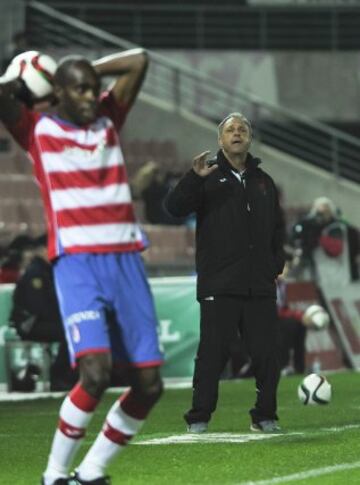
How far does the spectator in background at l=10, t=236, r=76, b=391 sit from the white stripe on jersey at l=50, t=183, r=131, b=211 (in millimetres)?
9617

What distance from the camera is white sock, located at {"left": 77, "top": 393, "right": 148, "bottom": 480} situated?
25.3 ft

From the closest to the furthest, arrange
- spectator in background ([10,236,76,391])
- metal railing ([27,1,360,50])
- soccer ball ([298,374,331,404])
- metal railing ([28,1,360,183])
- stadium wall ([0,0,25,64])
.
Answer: soccer ball ([298,374,331,404])
spectator in background ([10,236,76,391])
metal railing ([28,1,360,183])
stadium wall ([0,0,25,64])
metal railing ([27,1,360,50])

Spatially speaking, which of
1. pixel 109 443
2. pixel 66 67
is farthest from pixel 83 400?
pixel 66 67

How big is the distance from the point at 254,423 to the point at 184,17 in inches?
712

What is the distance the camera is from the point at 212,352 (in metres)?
11.1

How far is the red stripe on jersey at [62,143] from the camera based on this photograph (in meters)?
7.77

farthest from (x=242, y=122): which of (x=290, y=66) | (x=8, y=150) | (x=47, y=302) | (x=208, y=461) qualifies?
(x=290, y=66)

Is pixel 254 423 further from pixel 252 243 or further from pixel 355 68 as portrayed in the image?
pixel 355 68

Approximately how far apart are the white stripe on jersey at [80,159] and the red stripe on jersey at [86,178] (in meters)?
0.02

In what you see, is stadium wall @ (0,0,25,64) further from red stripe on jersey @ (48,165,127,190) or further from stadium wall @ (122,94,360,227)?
red stripe on jersey @ (48,165,127,190)

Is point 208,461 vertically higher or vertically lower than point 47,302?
higher

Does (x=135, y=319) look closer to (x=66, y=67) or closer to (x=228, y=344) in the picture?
(x=66, y=67)

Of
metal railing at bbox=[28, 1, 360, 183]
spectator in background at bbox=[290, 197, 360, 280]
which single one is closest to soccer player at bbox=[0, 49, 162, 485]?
spectator in background at bbox=[290, 197, 360, 280]

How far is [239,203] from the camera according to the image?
36.8 ft
